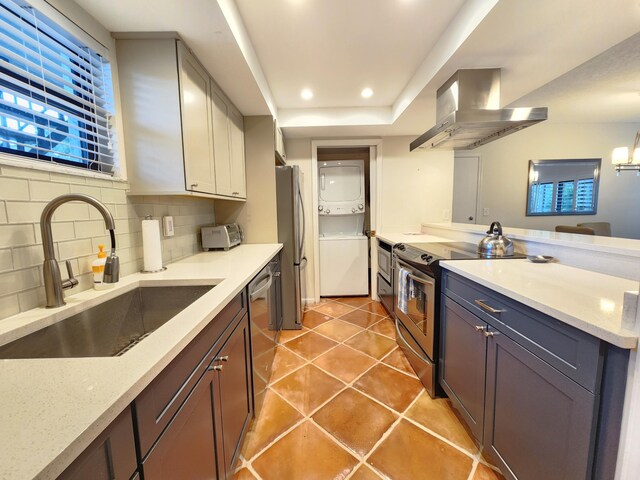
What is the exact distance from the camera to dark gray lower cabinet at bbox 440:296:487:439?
4.08 ft

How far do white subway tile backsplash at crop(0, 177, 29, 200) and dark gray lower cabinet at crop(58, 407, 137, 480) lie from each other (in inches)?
34.0

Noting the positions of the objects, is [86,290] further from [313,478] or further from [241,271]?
[313,478]

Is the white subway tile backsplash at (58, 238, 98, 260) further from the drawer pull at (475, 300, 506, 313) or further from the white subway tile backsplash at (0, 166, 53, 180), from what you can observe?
the drawer pull at (475, 300, 506, 313)

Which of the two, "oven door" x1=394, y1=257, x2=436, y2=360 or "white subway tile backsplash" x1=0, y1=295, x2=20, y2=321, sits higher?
"white subway tile backsplash" x1=0, y1=295, x2=20, y2=321

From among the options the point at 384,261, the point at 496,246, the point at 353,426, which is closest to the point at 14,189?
the point at 353,426

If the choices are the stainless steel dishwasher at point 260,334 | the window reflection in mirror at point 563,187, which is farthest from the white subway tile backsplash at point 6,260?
the window reflection in mirror at point 563,187

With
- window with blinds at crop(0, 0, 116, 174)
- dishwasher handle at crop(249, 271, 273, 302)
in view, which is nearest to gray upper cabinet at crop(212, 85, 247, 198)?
window with blinds at crop(0, 0, 116, 174)

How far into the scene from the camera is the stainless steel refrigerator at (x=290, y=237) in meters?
2.50

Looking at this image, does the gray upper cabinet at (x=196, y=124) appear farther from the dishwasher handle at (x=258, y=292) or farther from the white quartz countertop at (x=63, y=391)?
the white quartz countertop at (x=63, y=391)

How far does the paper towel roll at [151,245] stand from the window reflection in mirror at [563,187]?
16.5 ft

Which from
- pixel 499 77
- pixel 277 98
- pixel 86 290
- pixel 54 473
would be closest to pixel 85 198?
pixel 86 290

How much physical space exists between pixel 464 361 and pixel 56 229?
1.97 m

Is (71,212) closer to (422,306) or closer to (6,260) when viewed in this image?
(6,260)

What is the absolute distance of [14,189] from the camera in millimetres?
861
